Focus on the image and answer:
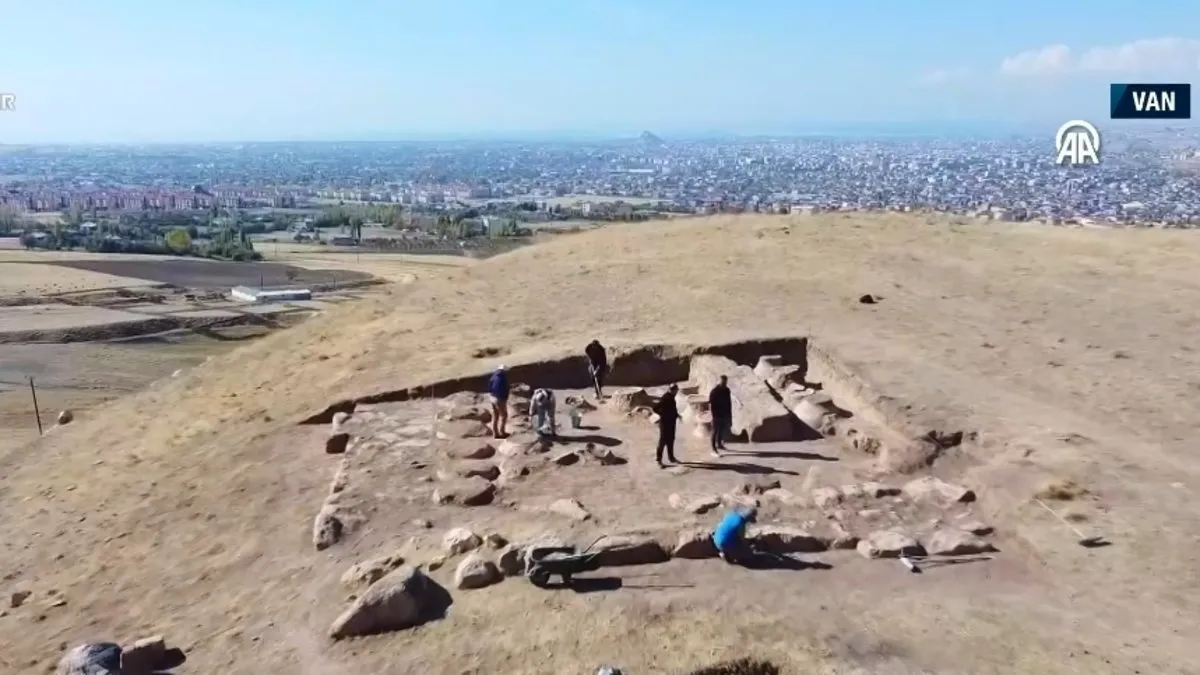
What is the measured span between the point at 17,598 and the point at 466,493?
15.2 feet

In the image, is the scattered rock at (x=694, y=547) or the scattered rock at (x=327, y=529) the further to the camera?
the scattered rock at (x=327, y=529)

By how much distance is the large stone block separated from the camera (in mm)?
12617

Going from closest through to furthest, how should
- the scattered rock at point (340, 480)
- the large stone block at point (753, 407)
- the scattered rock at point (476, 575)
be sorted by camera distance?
the scattered rock at point (476, 575) → the scattered rock at point (340, 480) → the large stone block at point (753, 407)

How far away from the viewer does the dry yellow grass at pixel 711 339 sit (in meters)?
7.49

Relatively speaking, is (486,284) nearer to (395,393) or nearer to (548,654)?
(395,393)

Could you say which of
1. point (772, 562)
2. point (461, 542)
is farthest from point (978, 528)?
point (461, 542)

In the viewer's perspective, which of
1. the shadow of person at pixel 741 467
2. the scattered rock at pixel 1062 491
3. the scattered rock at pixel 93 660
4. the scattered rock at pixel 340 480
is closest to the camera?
the scattered rock at pixel 93 660

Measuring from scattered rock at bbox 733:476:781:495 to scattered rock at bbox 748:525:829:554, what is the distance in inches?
58.0

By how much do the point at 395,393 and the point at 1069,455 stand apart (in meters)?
9.19

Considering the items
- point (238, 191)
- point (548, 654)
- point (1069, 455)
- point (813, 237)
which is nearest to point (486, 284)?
point (813, 237)

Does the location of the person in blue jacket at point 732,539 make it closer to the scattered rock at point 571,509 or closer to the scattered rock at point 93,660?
the scattered rock at point 571,509

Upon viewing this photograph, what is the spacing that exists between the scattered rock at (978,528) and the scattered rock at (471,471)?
196 inches

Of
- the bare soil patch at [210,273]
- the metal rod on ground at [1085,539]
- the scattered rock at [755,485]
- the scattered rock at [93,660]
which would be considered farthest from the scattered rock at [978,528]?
the bare soil patch at [210,273]

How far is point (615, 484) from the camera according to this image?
36.3 ft
